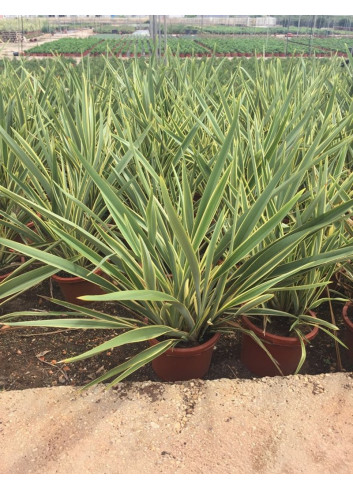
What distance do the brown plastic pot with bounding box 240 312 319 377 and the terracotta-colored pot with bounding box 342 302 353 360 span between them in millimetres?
100

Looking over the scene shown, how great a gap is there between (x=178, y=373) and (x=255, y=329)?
0.21 m

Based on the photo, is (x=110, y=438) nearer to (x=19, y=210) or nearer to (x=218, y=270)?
(x=218, y=270)

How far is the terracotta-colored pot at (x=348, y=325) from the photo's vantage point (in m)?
0.96

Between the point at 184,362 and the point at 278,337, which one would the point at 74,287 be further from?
the point at 278,337

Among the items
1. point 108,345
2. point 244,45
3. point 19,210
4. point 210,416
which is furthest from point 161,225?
point 244,45

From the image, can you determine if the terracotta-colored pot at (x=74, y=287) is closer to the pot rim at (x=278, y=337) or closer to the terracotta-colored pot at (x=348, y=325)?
the pot rim at (x=278, y=337)

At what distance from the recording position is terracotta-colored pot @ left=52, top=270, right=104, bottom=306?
3.66ft

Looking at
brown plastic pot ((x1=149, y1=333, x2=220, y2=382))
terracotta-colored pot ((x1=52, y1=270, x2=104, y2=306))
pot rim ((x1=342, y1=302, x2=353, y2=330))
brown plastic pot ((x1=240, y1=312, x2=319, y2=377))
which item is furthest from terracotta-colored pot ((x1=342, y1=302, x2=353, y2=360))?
terracotta-colored pot ((x1=52, y1=270, x2=104, y2=306))

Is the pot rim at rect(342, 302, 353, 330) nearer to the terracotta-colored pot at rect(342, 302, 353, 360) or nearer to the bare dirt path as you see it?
the terracotta-colored pot at rect(342, 302, 353, 360)

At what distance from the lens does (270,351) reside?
916 millimetres

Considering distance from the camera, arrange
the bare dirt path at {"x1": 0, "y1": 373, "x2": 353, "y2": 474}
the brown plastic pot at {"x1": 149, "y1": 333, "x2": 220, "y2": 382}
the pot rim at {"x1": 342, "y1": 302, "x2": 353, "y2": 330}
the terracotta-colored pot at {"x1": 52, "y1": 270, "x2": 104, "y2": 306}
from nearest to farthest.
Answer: the bare dirt path at {"x1": 0, "y1": 373, "x2": 353, "y2": 474}
the brown plastic pot at {"x1": 149, "y1": 333, "x2": 220, "y2": 382}
the pot rim at {"x1": 342, "y1": 302, "x2": 353, "y2": 330}
the terracotta-colored pot at {"x1": 52, "y1": 270, "x2": 104, "y2": 306}

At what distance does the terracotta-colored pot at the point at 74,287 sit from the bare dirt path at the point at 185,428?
0.34m

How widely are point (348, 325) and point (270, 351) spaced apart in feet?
0.70

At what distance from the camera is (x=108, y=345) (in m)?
0.67
